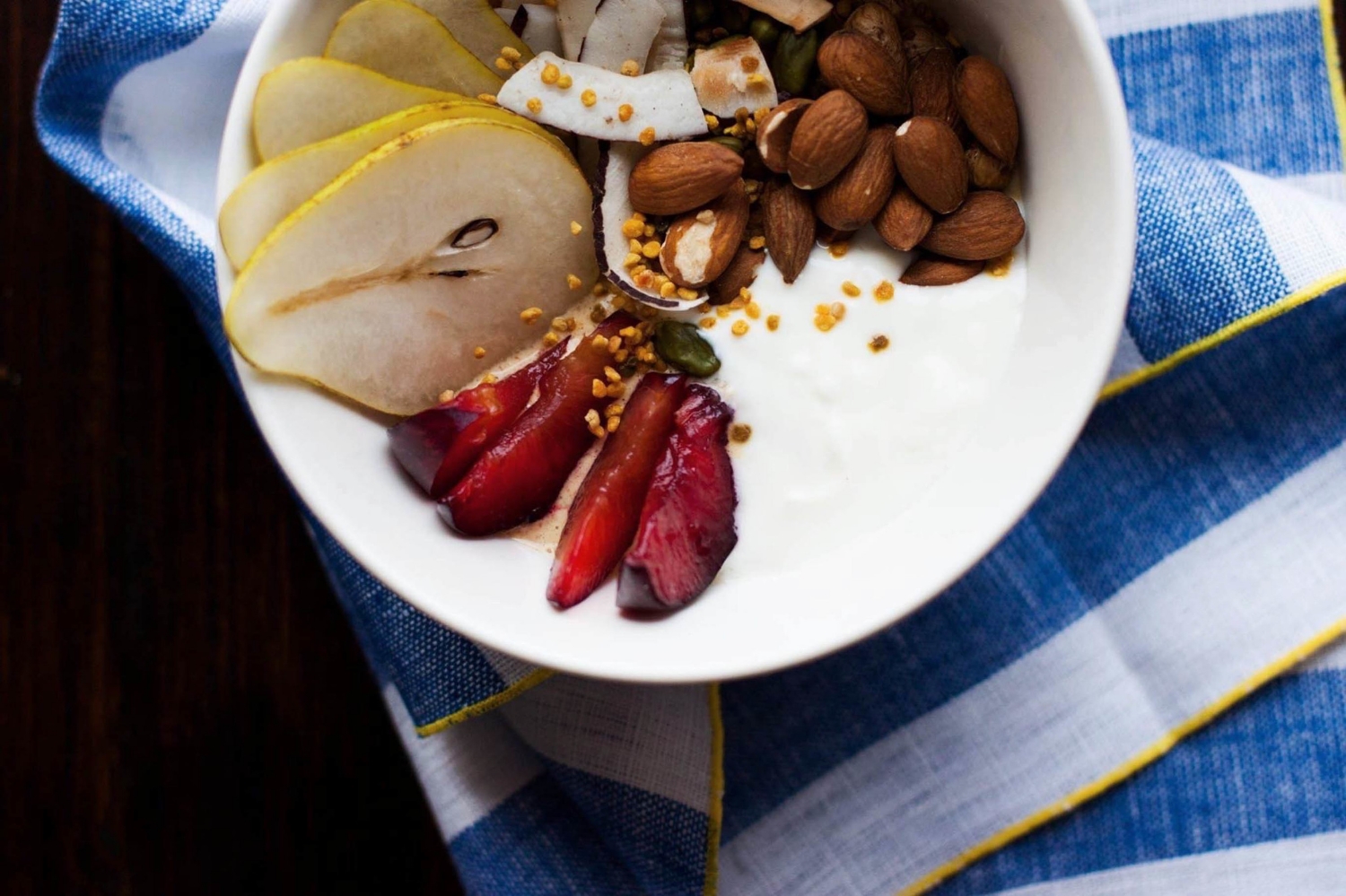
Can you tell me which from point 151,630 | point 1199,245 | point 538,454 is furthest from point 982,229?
point 151,630

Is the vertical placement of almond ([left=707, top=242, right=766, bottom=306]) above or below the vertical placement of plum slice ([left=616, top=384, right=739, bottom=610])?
above

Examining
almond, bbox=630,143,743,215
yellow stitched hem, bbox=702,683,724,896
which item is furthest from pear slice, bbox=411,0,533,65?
yellow stitched hem, bbox=702,683,724,896

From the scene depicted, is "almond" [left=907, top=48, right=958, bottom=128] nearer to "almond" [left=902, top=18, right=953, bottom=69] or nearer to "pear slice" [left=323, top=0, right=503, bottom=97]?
A: "almond" [left=902, top=18, right=953, bottom=69]

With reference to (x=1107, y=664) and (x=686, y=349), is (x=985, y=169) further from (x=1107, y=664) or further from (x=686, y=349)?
(x=1107, y=664)

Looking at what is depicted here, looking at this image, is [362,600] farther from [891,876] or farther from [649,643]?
[891,876]

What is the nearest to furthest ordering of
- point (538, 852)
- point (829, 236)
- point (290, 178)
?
point (290, 178) → point (829, 236) → point (538, 852)

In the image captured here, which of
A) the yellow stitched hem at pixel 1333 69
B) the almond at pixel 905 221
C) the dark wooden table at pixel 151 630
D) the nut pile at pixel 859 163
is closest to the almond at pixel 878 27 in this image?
the nut pile at pixel 859 163
